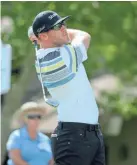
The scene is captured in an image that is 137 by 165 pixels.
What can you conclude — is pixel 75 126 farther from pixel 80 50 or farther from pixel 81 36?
pixel 81 36

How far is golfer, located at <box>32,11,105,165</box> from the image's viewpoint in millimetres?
4375

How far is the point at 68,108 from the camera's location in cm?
439

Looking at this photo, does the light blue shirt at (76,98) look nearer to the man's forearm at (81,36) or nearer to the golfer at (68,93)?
the golfer at (68,93)

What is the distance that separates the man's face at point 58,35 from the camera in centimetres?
440

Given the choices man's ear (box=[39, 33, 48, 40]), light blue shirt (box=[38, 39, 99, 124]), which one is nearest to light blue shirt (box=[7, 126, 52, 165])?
light blue shirt (box=[38, 39, 99, 124])

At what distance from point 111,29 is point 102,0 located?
86 cm

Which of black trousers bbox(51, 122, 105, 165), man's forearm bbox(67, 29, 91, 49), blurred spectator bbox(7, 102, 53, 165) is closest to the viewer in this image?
black trousers bbox(51, 122, 105, 165)

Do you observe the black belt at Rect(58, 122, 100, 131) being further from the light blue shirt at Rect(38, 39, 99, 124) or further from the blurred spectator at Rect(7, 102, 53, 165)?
the blurred spectator at Rect(7, 102, 53, 165)

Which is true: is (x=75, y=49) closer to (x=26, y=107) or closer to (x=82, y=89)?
(x=82, y=89)

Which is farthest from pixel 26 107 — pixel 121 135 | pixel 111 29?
pixel 121 135

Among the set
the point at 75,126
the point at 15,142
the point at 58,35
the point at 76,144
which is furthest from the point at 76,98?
the point at 15,142

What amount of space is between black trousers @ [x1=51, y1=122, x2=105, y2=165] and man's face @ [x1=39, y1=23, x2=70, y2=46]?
516 millimetres

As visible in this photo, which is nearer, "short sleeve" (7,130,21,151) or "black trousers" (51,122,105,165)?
"black trousers" (51,122,105,165)

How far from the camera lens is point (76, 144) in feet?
14.4
